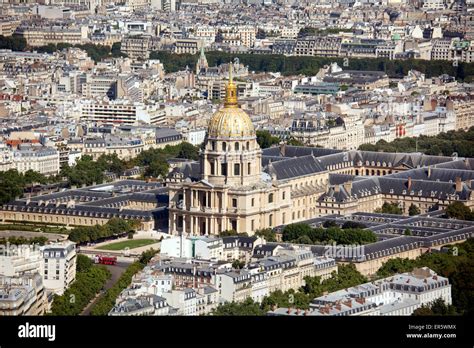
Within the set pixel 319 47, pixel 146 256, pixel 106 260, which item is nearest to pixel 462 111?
pixel 319 47

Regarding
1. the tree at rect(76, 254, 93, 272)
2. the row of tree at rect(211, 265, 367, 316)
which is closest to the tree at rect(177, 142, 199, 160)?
the tree at rect(76, 254, 93, 272)

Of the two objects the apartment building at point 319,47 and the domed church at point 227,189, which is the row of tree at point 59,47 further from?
the domed church at point 227,189

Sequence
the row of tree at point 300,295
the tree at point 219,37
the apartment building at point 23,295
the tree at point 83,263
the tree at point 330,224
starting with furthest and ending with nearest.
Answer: the tree at point 219,37 → the tree at point 330,224 → the tree at point 83,263 → the row of tree at point 300,295 → the apartment building at point 23,295

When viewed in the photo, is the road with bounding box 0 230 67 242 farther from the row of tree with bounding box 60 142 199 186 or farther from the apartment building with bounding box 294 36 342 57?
the apartment building with bounding box 294 36 342 57

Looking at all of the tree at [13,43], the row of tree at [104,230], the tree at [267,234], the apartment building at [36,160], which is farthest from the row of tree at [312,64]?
the tree at [267,234]

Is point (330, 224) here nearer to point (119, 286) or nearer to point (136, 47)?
point (119, 286)

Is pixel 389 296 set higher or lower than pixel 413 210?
higher
